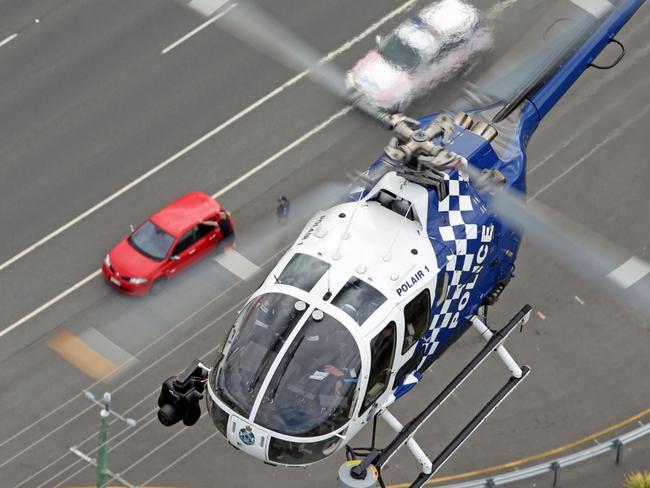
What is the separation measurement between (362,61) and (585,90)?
24.5 feet

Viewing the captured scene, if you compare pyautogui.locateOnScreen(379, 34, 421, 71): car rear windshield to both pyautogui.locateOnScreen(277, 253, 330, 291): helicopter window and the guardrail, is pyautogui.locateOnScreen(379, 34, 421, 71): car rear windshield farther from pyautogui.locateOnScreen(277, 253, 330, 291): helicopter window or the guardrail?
pyautogui.locateOnScreen(277, 253, 330, 291): helicopter window

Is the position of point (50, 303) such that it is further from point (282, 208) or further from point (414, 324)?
point (414, 324)

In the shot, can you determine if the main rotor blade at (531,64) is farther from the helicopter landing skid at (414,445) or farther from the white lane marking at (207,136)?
the white lane marking at (207,136)

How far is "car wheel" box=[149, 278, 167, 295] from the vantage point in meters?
48.5

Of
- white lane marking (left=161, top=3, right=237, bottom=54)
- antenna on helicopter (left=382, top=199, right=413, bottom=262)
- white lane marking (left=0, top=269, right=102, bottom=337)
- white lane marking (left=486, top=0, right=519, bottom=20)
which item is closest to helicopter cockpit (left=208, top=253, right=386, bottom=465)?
antenna on helicopter (left=382, top=199, right=413, bottom=262)

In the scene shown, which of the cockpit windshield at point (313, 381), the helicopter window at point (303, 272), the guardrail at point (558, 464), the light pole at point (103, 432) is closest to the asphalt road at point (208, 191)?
the guardrail at point (558, 464)

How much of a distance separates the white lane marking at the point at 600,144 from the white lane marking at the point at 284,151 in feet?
21.5

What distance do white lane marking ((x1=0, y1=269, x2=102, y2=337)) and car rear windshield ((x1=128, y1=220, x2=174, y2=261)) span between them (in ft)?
5.08

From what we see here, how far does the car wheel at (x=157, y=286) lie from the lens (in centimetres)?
4847

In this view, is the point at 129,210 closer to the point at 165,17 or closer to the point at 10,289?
the point at 10,289

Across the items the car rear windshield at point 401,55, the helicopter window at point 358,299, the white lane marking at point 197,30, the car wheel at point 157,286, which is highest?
the helicopter window at point 358,299

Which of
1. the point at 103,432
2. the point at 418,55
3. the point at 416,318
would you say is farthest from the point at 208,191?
the point at 416,318

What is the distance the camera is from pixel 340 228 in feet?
119

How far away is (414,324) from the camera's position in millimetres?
36031
